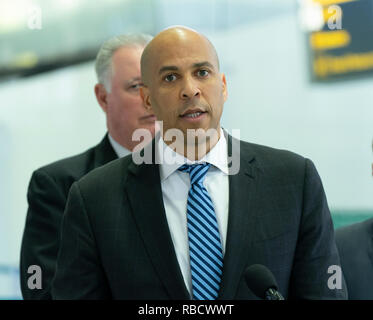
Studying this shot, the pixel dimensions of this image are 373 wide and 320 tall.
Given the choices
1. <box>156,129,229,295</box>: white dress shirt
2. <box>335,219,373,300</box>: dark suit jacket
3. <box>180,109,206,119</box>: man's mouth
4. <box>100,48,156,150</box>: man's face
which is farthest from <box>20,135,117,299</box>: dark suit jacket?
<box>335,219,373,300</box>: dark suit jacket

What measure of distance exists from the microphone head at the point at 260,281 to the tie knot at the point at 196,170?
0.36 meters

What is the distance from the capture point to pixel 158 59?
158 cm

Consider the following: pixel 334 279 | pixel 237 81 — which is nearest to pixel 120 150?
pixel 334 279

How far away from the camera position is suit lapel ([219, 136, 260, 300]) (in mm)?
1432

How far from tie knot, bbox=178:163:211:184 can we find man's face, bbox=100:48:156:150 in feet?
2.07

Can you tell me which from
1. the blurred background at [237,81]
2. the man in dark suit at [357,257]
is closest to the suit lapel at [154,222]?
the man in dark suit at [357,257]

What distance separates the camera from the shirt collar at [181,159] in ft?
5.13

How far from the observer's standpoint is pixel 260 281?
3.92 feet

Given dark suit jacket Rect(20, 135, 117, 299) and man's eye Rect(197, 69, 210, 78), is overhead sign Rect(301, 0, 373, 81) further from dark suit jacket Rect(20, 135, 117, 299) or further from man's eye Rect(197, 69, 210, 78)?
man's eye Rect(197, 69, 210, 78)

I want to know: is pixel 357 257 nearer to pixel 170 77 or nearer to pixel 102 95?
pixel 170 77

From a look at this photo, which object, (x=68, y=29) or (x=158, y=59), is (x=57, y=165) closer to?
(x=158, y=59)

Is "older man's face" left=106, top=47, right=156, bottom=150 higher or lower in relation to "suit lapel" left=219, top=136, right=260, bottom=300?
higher

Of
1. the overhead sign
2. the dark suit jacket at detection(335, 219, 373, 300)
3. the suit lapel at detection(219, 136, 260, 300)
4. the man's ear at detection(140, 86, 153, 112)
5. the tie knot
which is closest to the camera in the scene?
the suit lapel at detection(219, 136, 260, 300)
